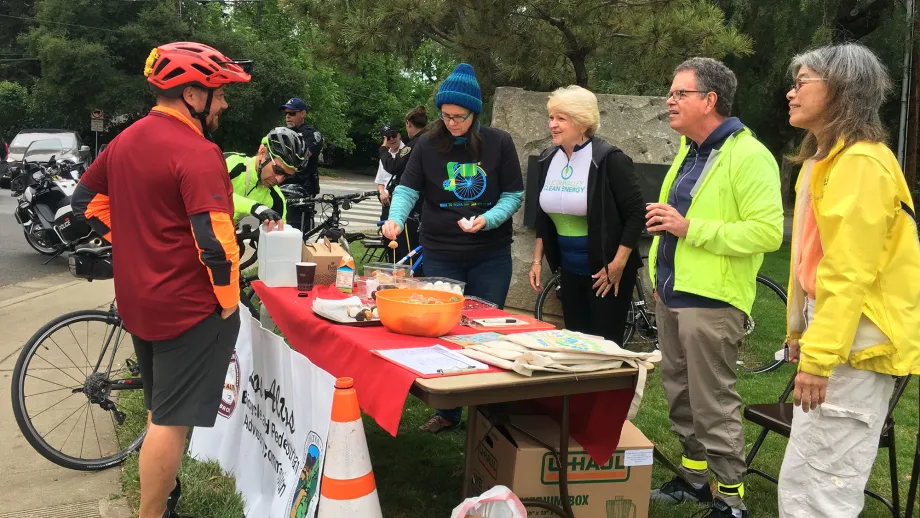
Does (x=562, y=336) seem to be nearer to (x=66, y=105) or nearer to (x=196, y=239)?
(x=196, y=239)

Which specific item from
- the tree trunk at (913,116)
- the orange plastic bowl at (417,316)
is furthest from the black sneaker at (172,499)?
the tree trunk at (913,116)

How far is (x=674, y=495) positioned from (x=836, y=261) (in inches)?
65.8

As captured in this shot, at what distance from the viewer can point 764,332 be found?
6934 millimetres

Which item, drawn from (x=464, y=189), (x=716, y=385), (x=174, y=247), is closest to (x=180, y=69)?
(x=174, y=247)

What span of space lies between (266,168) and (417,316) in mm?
2089

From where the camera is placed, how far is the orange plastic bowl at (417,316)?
9.20 feet

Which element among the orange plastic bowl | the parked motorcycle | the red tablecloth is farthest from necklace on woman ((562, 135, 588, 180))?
the parked motorcycle

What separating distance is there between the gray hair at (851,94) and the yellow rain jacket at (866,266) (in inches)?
2.2

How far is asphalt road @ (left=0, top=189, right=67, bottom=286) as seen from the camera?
8508 mm

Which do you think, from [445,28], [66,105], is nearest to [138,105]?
[66,105]

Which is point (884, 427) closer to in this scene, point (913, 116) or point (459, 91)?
point (459, 91)

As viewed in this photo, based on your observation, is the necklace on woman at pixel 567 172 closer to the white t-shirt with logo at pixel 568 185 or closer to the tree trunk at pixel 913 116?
the white t-shirt with logo at pixel 568 185

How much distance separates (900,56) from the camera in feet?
38.6

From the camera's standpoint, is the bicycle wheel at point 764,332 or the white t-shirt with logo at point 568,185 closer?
the white t-shirt with logo at point 568,185
